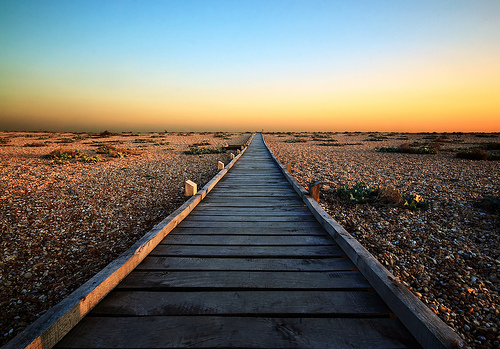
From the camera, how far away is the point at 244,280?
7.95ft

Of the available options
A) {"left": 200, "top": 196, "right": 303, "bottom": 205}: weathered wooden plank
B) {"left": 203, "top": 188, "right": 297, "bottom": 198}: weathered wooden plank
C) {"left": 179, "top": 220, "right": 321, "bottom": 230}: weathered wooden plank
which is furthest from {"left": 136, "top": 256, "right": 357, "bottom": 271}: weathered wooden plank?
{"left": 203, "top": 188, "right": 297, "bottom": 198}: weathered wooden plank

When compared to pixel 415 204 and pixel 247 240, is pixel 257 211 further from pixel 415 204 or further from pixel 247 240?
pixel 415 204

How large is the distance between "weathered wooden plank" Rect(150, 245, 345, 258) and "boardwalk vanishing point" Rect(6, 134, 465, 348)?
0.01 metres

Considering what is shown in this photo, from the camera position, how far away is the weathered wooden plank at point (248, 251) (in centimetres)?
294

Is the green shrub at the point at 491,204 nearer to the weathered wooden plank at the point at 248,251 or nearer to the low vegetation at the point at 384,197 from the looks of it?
the low vegetation at the point at 384,197

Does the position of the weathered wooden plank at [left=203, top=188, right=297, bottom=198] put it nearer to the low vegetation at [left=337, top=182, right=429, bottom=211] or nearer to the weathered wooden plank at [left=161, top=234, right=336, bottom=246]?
the low vegetation at [left=337, top=182, right=429, bottom=211]

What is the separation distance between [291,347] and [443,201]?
681cm

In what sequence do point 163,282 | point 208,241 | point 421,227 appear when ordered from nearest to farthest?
point 163,282, point 208,241, point 421,227

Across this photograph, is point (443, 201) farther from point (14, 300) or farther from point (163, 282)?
point (14, 300)

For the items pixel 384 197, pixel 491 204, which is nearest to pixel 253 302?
pixel 384 197

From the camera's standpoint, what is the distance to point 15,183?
7.87 m

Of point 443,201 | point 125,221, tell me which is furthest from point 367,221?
point 125,221

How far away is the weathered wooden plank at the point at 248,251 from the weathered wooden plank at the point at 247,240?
0.32 ft

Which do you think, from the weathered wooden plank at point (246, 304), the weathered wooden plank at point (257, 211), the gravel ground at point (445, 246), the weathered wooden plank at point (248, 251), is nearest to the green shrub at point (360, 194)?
the gravel ground at point (445, 246)
